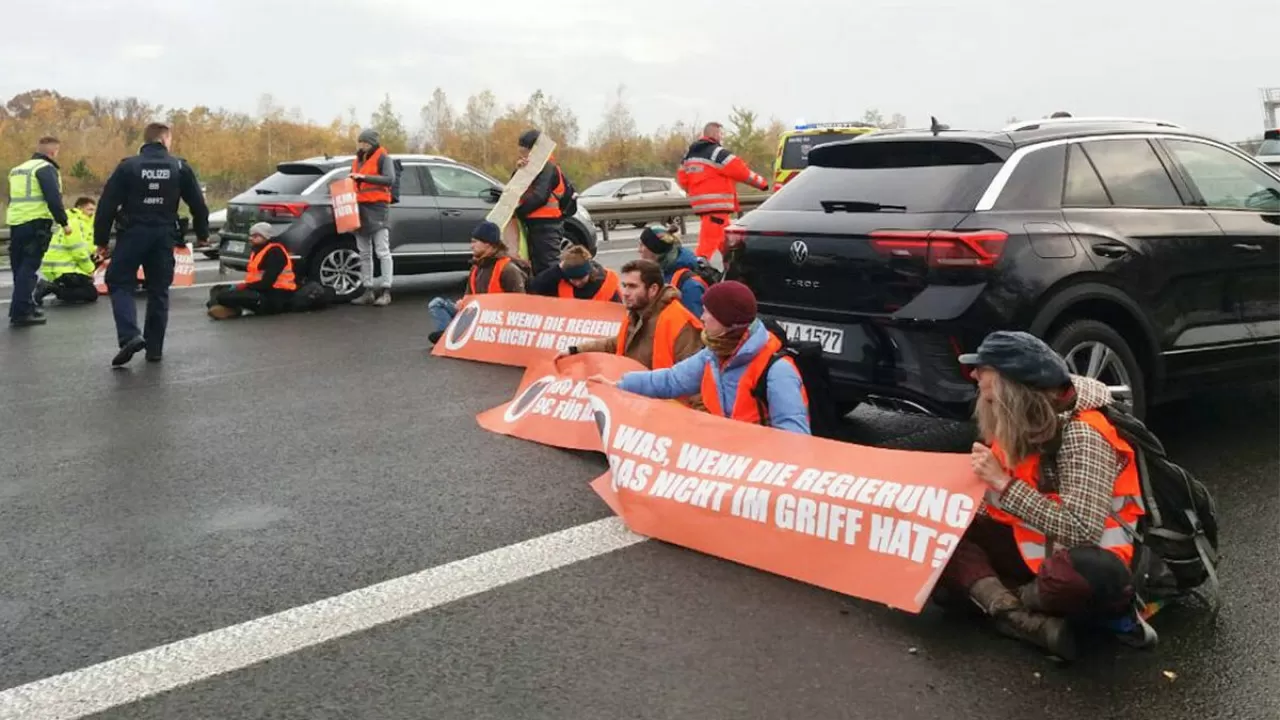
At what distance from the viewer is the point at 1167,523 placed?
381 cm

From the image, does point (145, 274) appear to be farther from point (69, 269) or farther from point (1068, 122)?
point (1068, 122)

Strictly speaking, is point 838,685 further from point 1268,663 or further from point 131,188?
point 131,188

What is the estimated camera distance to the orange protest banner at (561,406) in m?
6.15

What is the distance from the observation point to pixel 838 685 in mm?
3432

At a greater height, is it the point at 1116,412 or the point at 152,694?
the point at 1116,412

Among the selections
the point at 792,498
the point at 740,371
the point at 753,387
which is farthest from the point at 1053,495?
the point at 740,371

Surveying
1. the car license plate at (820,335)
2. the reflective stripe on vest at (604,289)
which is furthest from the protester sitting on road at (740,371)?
the reflective stripe on vest at (604,289)

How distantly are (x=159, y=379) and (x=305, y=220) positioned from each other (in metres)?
4.13

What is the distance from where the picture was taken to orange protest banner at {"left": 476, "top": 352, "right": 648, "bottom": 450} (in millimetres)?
6153

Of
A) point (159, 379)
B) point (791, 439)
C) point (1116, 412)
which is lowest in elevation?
point (159, 379)

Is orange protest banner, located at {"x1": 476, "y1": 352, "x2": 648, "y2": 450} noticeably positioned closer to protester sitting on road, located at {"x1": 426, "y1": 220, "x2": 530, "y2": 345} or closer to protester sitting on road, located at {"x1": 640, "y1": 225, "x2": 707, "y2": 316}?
protester sitting on road, located at {"x1": 640, "y1": 225, "x2": 707, "y2": 316}

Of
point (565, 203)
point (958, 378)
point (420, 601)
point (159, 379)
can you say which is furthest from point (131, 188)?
point (958, 378)

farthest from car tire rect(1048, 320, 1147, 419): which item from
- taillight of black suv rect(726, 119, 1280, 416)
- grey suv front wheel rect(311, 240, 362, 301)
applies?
grey suv front wheel rect(311, 240, 362, 301)

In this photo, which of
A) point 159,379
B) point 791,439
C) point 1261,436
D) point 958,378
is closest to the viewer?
point 791,439
